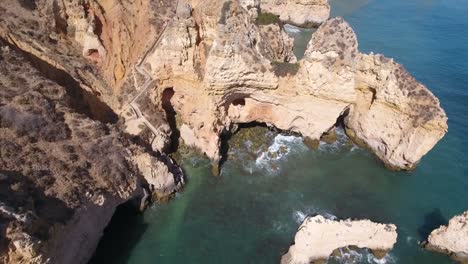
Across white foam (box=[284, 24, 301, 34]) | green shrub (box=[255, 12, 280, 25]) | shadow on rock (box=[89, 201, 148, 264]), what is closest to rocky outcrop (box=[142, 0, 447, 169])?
green shrub (box=[255, 12, 280, 25])

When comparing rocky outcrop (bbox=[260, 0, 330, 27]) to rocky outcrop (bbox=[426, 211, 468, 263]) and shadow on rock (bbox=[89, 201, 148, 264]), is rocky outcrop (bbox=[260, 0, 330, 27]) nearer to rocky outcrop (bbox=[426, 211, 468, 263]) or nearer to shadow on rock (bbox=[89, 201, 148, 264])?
shadow on rock (bbox=[89, 201, 148, 264])

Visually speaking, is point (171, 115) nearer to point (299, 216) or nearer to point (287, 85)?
point (287, 85)

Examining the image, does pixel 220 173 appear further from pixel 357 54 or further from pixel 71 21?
pixel 71 21

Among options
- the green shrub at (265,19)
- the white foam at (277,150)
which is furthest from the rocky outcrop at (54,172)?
the green shrub at (265,19)

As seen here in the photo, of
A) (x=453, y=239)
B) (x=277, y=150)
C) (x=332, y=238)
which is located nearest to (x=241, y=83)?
(x=277, y=150)

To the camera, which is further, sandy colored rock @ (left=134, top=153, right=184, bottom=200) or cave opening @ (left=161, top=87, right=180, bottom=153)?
cave opening @ (left=161, top=87, right=180, bottom=153)
